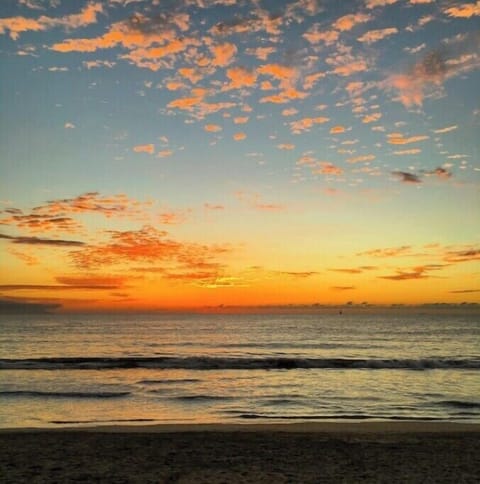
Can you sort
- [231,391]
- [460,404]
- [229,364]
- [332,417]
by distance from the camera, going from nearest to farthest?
[332,417] → [460,404] → [231,391] → [229,364]

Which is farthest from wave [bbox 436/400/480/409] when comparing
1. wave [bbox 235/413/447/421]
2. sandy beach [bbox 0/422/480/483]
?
sandy beach [bbox 0/422/480/483]

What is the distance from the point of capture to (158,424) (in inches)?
682

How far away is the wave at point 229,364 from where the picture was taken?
126 ft

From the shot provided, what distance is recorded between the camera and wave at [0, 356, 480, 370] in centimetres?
3838

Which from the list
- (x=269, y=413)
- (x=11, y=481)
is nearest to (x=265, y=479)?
(x=11, y=481)

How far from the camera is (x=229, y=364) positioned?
40.8 m

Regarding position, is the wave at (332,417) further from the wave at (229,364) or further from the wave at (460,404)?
the wave at (229,364)

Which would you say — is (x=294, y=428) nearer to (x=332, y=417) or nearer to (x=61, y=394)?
(x=332, y=417)

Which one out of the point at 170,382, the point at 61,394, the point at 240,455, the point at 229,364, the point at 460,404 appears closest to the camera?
the point at 240,455

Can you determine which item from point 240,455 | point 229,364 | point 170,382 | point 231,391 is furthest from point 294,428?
point 229,364

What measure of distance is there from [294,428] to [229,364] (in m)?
24.9

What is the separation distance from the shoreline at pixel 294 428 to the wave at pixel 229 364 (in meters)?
21.2

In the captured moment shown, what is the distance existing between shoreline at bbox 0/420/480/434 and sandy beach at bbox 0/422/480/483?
56mm

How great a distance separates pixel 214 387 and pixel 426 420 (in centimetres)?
1163
